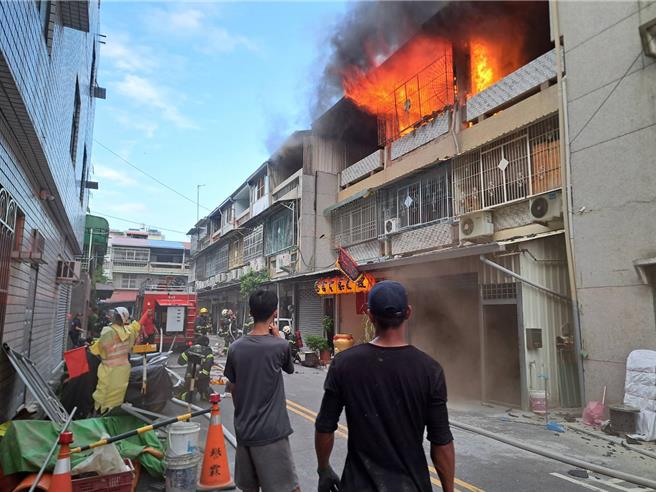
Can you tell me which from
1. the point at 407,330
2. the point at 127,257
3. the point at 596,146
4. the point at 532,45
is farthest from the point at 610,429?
the point at 127,257

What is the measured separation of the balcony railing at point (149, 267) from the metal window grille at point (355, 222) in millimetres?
47382

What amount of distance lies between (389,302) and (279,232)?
2186 centimetres

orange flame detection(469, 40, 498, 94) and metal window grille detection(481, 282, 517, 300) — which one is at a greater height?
orange flame detection(469, 40, 498, 94)

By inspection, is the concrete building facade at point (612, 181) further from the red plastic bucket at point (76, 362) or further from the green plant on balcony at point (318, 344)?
the green plant on balcony at point (318, 344)

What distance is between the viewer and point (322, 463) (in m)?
2.39

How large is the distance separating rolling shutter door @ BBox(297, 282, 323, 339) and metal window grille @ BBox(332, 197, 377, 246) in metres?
2.75

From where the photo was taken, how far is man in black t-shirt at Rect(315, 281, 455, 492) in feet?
7.05

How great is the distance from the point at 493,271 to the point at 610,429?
402cm

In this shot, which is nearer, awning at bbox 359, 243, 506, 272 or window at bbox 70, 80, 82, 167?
awning at bbox 359, 243, 506, 272

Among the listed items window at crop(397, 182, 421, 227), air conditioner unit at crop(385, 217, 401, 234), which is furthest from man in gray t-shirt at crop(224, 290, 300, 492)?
air conditioner unit at crop(385, 217, 401, 234)

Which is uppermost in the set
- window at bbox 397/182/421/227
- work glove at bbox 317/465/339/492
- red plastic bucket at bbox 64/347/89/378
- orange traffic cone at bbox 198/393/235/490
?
window at bbox 397/182/421/227

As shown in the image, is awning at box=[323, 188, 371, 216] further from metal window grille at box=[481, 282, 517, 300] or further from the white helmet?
the white helmet

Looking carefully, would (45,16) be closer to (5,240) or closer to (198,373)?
(5,240)

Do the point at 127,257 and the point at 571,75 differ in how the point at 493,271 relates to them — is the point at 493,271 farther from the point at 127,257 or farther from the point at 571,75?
the point at 127,257
